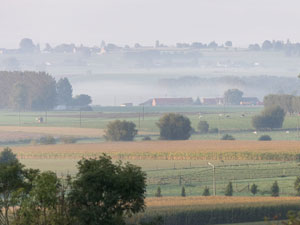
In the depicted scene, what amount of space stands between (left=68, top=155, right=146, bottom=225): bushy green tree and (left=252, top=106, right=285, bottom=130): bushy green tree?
84738 millimetres

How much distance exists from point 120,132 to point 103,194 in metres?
67.2

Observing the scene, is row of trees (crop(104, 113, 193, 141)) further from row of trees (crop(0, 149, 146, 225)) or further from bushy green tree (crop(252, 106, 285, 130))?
row of trees (crop(0, 149, 146, 225))

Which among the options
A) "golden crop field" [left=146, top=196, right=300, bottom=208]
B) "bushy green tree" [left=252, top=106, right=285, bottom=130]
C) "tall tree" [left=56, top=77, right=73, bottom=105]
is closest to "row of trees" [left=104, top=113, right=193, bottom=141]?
"bushy green tree" [left=252, top=106, right=285, bottom=130]

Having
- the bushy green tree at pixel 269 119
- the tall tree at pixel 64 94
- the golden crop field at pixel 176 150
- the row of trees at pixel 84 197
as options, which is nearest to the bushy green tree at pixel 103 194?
the row of trees at pixel 84 197

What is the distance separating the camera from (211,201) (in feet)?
155

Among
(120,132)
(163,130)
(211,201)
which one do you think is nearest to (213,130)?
(163,130)

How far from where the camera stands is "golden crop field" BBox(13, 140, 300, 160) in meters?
75.4

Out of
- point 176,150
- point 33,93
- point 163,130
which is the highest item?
point 33,93

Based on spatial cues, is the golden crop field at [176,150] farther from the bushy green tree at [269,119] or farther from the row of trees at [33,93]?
the row of trees at [33,93]

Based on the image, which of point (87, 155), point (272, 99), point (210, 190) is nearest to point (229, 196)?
point (210, 190)

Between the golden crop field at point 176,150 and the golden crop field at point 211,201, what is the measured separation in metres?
25.3

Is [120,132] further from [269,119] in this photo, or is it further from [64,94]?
[64,94]

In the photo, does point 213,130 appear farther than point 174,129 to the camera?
Yes

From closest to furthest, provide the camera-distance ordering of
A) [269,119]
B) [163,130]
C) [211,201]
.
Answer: [211,201], [163,130], [269,119]
